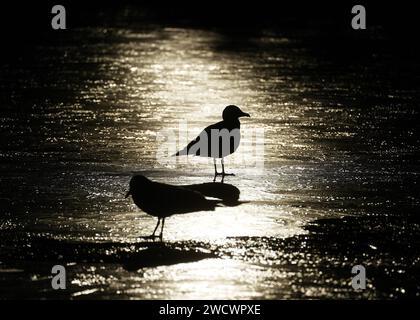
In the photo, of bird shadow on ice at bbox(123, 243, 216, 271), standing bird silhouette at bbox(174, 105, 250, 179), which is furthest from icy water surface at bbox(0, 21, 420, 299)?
standing bird silhouette at bbox(174, 105, 250, 179)

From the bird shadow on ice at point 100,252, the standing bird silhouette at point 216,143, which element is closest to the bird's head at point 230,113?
the standing bird silhouette at point 216,143

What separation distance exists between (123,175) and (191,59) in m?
14.8

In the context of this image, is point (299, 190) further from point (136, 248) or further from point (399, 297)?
point (399, 297)

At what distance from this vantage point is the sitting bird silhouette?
36.3 ft

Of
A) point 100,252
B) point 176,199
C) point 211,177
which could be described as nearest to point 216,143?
point 211,177

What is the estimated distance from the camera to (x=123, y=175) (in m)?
14.4

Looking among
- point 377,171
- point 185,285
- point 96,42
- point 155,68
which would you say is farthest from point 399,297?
point 96,42

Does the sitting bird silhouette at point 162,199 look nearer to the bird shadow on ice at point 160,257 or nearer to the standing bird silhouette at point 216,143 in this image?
the bird shadow on ice at point 160,257

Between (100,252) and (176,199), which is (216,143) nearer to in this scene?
(176,199)

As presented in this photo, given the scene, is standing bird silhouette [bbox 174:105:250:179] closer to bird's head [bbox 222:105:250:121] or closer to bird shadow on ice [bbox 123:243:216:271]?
bird's head [bbox 222:105:250:121]

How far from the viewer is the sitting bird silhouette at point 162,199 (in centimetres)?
1105

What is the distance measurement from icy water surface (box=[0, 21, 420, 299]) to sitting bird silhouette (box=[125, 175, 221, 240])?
29cm

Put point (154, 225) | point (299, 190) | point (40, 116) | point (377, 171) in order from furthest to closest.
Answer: point (40, 116), point (377, 171), point (299, 190), point (154, 225)
